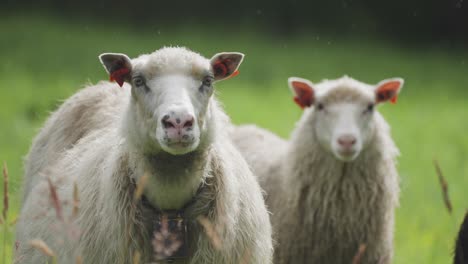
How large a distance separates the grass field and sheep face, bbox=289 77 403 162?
1.10m

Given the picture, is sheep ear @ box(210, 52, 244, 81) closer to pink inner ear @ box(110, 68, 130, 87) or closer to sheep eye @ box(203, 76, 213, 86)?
sheep eye @ box(203, 76, 213, 86)

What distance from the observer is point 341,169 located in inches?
245

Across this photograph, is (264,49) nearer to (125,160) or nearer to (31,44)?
(31,44)

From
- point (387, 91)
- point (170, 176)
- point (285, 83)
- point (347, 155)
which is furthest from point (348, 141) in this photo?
point (285, 83)

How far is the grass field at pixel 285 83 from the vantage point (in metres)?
8.44

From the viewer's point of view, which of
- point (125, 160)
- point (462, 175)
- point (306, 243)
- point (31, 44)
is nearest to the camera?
point (125, 160)

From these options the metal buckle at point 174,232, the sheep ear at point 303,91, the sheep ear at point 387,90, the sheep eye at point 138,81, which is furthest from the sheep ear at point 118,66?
the sheep ear at point 387,90

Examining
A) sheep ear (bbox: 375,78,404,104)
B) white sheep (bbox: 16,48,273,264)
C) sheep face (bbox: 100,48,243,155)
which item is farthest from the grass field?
sheep face (bbox: 100,48,243,155)

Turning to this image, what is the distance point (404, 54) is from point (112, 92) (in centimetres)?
1611

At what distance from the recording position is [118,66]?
14.1 feet

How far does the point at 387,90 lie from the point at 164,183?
295 centimetres

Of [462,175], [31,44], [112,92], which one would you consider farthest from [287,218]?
[31,44]

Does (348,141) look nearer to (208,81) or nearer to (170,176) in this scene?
(208,81)

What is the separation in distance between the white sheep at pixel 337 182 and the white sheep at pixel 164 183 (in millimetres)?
1605
